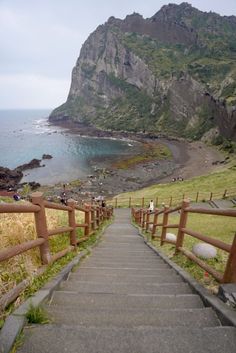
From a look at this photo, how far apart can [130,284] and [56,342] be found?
2.10 m

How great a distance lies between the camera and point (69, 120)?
175000 millimetres

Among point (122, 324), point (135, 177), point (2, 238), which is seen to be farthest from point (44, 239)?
point (135, 177)

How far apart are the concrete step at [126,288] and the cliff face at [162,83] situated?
80902 millimetres

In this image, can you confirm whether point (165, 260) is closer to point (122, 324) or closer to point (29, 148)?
point (122, 324)

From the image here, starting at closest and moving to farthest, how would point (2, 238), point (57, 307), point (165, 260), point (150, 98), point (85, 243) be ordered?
1. point (57, 307)
2. point (2, 238)
3. point (165, 260)
4. point (85, 243)
5. point (150, 98)

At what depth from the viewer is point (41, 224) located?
4.52 m

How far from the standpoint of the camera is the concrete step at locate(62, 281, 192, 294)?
4.27 meters

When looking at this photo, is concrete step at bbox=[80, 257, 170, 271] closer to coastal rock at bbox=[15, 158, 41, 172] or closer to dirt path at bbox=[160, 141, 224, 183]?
dirt path at bbox=[160, 141, 224, 183]

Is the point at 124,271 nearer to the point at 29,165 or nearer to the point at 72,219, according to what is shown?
the point at 72,219

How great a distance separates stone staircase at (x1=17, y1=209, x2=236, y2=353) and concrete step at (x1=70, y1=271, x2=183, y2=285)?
0.02 m

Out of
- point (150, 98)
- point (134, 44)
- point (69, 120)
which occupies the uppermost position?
point (134, 44)

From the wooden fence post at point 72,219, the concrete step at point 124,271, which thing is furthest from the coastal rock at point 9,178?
the concrete step at point 124,271

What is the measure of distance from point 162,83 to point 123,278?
452 ft

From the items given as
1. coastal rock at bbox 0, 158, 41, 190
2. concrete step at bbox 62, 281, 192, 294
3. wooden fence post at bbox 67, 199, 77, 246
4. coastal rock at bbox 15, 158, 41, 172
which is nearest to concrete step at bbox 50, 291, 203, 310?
concrete step at bbox 62, 281, 192, 294
